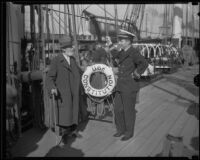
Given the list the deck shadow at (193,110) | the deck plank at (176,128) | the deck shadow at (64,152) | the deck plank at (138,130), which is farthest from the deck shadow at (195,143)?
the deck shadow at (64,152)

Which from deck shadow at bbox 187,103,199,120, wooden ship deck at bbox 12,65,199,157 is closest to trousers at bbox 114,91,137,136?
wooden ship deck at bbox 12,65,199,157

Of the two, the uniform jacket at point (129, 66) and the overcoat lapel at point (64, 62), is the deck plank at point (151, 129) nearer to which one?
the uniform jacket at point (129, 66)

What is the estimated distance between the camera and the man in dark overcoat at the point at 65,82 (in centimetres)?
303

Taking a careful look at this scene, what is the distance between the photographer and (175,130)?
3740mm

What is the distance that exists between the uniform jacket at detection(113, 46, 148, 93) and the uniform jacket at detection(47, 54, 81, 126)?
0.60 meters

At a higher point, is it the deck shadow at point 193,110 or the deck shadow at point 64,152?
the deck shadow at point 193,110

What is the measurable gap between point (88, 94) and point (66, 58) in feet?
3.27

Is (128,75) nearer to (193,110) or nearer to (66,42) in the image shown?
(66,42)

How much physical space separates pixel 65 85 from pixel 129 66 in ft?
2.84

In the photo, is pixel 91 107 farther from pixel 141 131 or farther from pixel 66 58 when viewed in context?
pixel 66 58

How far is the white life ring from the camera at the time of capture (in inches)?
146

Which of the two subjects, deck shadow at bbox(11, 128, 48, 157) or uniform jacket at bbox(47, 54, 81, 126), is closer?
deck shadow at bbox(11, 128, 48, 157)

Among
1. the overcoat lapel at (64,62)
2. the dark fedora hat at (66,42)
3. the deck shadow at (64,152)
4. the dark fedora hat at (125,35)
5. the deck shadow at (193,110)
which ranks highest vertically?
the dark fedora hat at (125,35)

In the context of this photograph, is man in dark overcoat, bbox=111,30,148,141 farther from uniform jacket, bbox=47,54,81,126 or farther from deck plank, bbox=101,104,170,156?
uniform jacket, bbox=47,54,81,126
